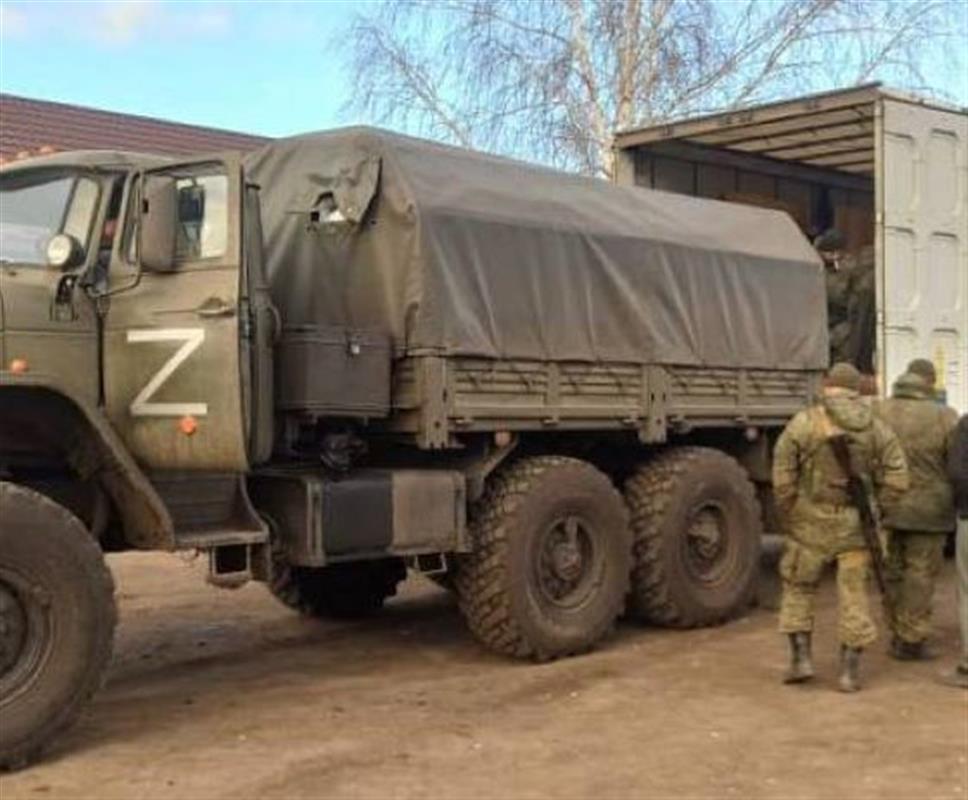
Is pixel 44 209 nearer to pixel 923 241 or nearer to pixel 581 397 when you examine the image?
pixel 581 397

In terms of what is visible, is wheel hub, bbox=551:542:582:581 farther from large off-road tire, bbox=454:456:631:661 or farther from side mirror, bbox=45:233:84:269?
side mirror, bbox=45:233:84:269

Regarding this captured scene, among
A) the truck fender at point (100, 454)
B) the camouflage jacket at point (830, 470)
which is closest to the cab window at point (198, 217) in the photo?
the truck fender at point (100, 454)

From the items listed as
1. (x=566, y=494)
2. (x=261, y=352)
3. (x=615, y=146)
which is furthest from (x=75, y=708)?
(x=615, y=146)

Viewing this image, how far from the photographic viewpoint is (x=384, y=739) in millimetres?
6293

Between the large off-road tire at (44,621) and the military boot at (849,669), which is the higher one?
the large off-road tire at (44,621)

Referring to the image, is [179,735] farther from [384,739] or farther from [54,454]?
[54,454]

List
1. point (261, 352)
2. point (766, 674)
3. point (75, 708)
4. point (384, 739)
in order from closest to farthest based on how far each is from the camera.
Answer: point (75, 708)
point (384, 739)
point (261, 352)
point (766, 674)

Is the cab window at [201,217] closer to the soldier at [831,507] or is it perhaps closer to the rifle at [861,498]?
the soldier at [831,507]

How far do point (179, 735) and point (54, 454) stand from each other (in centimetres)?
139

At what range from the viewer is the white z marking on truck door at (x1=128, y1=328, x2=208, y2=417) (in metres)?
6.50

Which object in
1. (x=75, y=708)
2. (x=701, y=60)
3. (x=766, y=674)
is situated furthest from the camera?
(x=701, y=60)

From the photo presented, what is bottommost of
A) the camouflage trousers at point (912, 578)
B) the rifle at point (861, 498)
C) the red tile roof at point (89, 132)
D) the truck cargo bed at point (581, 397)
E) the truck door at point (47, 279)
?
the camouflage trousers at point (912, 578)

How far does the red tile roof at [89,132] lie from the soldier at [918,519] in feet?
37.1

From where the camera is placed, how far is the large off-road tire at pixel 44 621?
225 inches
